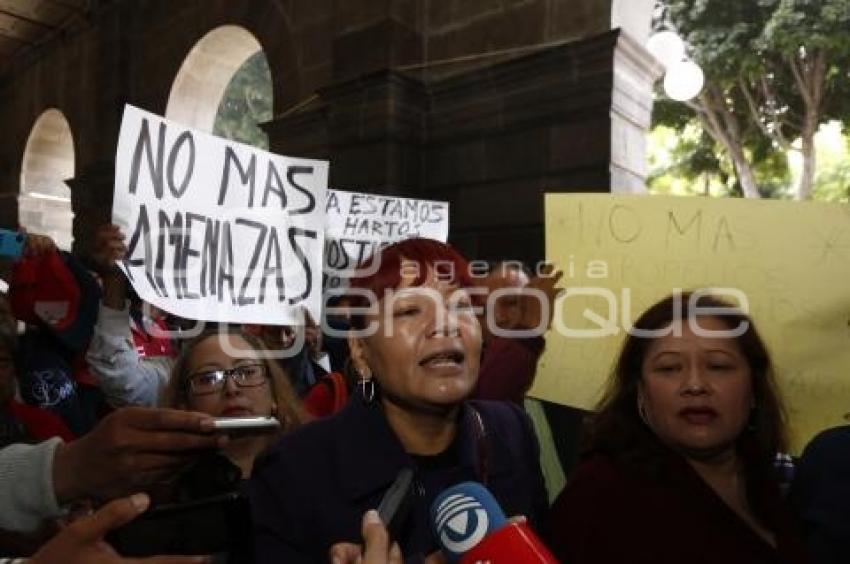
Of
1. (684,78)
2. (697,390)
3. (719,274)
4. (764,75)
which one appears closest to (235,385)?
(697,390)

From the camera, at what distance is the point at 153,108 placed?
7961mm

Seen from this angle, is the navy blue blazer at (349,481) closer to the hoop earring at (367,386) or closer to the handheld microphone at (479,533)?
the hoop earring at (367,386)

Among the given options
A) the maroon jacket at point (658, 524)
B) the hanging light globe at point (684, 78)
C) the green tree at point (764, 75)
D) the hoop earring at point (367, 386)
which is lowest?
the maroon jacket at point (658, 524)

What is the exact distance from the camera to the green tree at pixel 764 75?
32.6 feet

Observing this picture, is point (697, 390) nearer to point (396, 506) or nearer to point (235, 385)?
point (396, 506)

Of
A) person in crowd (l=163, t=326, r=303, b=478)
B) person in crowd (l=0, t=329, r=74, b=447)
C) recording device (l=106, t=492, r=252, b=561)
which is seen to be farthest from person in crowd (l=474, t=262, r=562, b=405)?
recording device (l=106, t=492, r=252, b=561)

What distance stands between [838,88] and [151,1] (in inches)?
398

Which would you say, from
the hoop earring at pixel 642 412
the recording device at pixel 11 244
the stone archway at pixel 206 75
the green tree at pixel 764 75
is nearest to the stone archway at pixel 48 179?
the stone archway at pixel 206 75

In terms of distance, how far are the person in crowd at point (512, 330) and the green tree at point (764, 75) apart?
9.41 m

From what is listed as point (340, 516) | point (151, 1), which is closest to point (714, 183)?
point (151, 1)

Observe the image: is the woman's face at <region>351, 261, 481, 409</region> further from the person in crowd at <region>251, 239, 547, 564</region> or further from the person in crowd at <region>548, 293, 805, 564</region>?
the person in crowd at <region>548, 293, 805, 564</region>

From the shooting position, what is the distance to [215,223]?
241 cm

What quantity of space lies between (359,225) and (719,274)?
2.24m

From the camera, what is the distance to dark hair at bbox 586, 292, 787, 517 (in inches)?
61.2
